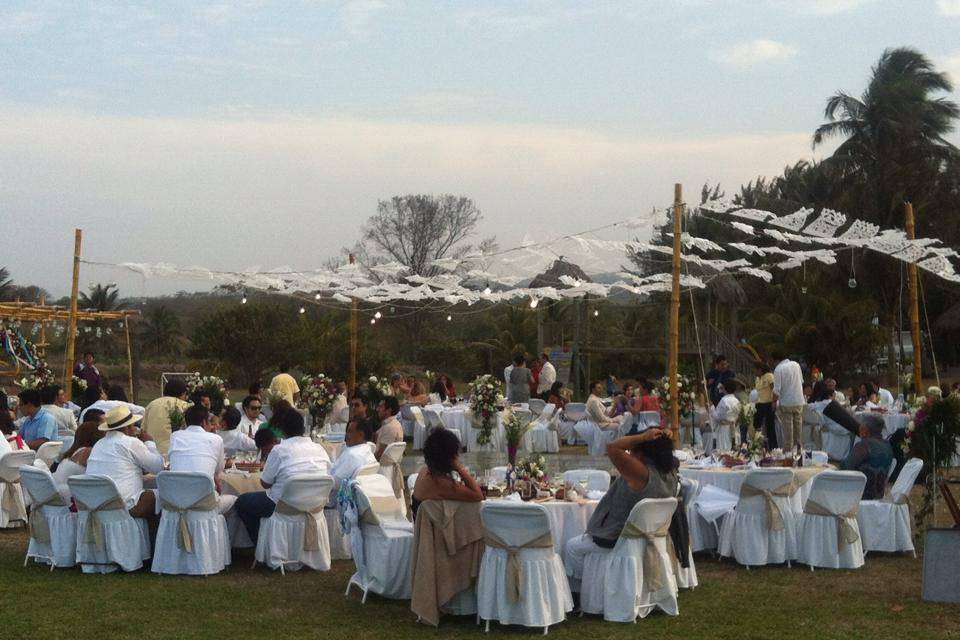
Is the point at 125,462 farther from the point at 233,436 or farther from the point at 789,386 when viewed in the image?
the point at 789,386

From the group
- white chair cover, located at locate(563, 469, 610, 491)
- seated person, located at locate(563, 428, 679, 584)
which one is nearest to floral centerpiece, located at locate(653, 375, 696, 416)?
white chair cover, located at locate(563, 469, 610, 491)

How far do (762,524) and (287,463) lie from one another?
12.6 ft

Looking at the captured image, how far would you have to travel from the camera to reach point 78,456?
9.75m

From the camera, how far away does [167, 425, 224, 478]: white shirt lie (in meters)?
9.25

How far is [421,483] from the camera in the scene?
25.4 feet

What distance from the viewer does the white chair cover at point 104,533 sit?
909 cm

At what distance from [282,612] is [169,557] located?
5.28ft

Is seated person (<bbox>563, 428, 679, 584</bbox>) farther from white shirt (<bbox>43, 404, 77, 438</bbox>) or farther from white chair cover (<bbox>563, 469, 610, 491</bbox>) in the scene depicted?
white shirt (<bbox>43, 404, 77, 438</bbox>)

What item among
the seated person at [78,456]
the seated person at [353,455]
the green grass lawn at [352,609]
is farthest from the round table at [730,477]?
the seated person at [78,456]

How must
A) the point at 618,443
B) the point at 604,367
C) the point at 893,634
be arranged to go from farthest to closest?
the point at 604,367, the point at 618,443, the point at 893,634

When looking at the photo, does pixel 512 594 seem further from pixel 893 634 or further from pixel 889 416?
pixel 889 416

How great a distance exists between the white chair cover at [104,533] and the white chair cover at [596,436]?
33.0 feet

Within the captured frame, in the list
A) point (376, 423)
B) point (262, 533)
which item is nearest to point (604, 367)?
point (376, 423)

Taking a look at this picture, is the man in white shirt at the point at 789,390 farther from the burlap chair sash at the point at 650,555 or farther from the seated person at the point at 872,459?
the burlap chair sash at the point at 650,555
